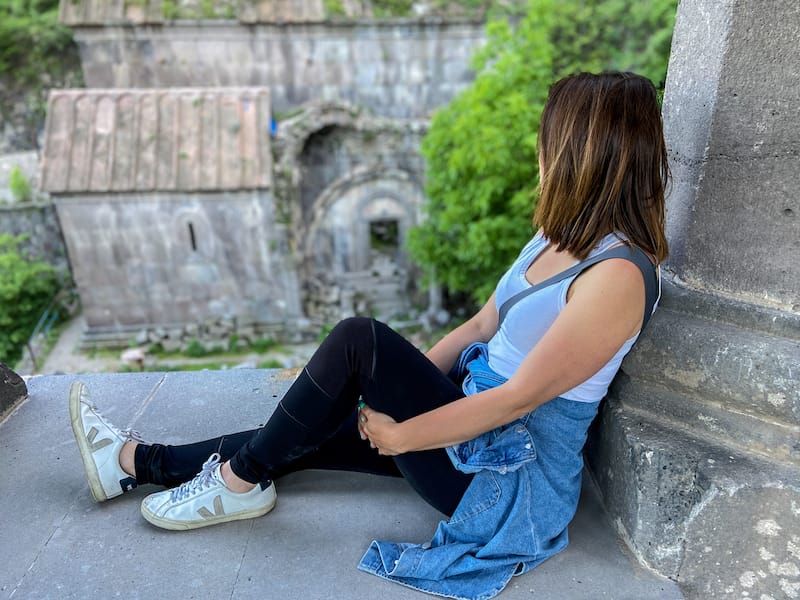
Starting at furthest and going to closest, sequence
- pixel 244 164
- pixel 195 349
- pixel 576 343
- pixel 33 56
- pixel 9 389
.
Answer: pixel 33 56 → pixel 195 349 → pixel 244 164 → pixel 9 389 → pixel 576 343

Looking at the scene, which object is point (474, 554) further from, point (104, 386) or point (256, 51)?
point (256, 51)

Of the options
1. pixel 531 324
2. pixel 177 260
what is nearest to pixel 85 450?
pixel 531 324

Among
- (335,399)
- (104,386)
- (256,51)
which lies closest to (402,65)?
(256,51)

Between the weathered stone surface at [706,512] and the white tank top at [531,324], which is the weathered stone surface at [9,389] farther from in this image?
the weathered stone surface at [706,512]

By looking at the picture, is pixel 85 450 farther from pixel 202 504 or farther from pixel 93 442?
pixel 202 504

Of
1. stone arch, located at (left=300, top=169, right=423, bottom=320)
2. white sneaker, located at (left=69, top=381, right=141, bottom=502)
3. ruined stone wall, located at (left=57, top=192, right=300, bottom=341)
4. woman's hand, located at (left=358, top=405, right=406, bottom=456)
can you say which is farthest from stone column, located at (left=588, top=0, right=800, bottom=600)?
stone arch, located at (left=300, top=169, right=423, bottom=320)

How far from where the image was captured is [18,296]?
936cm

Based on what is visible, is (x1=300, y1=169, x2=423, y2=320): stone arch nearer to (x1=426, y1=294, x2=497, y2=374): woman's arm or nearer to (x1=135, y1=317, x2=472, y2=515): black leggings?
(x1=426, y1=294, x2=497, y2=374): woman's arm

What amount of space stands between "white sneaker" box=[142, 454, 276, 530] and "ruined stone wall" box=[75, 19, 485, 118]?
423 inches

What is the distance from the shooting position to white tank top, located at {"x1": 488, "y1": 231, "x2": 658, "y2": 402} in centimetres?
137

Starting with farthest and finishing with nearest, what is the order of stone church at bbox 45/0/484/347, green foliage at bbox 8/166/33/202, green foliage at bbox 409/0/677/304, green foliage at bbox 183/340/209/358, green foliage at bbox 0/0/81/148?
green foliage at bbox 0/0/81/148 → green foliage at bbox 8/166/33/202 → green foliage at bbox 183/340/209/358 → stone church at bbox 45/0/484/347 → green foliage at bbox 409/0/677/304

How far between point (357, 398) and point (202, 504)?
0.56m

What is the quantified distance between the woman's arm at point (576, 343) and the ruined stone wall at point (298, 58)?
10706mm

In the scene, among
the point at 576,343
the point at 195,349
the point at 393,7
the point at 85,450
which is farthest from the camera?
the point at 393,7
